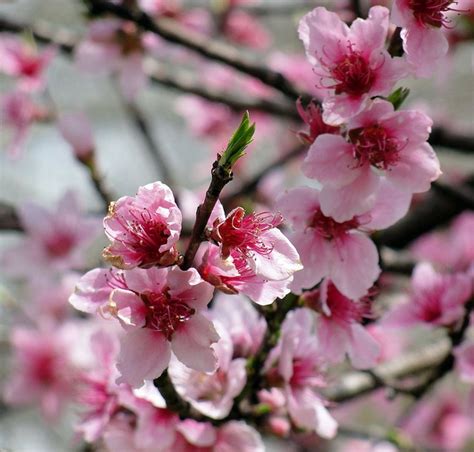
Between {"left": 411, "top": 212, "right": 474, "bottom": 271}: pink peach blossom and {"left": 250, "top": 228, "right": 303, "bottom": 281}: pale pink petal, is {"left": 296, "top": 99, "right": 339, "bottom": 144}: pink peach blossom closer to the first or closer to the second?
{"left": 250, "top": 228, "right": 303, "bottom": 281}: pale pink petal

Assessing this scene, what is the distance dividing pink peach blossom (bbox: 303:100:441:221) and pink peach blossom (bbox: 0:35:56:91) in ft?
3.73

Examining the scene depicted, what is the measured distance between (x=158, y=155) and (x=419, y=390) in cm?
116

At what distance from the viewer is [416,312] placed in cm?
131

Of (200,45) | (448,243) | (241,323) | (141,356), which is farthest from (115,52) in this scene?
(448,243)

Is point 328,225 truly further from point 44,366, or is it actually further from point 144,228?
point 44,366

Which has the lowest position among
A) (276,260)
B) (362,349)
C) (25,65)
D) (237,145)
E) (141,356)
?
(25,65)

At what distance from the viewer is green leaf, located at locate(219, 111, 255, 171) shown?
2.56 feet

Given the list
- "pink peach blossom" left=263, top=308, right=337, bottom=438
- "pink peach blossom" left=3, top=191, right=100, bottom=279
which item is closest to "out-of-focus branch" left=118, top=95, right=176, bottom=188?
"pink peach blossom" left=3, top=191, right=100, bottom=279

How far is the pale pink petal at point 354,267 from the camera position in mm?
961

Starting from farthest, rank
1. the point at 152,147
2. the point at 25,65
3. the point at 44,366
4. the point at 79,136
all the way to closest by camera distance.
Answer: the point at 152,147, the point at 44,366, the point at 25,65, the point at 79,136

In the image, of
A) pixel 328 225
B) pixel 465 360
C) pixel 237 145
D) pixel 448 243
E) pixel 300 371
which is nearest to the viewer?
pixel 237 145

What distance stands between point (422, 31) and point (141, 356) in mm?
479

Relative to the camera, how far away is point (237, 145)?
786 mm

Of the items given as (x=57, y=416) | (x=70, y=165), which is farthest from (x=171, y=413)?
(x=70, y=165)
